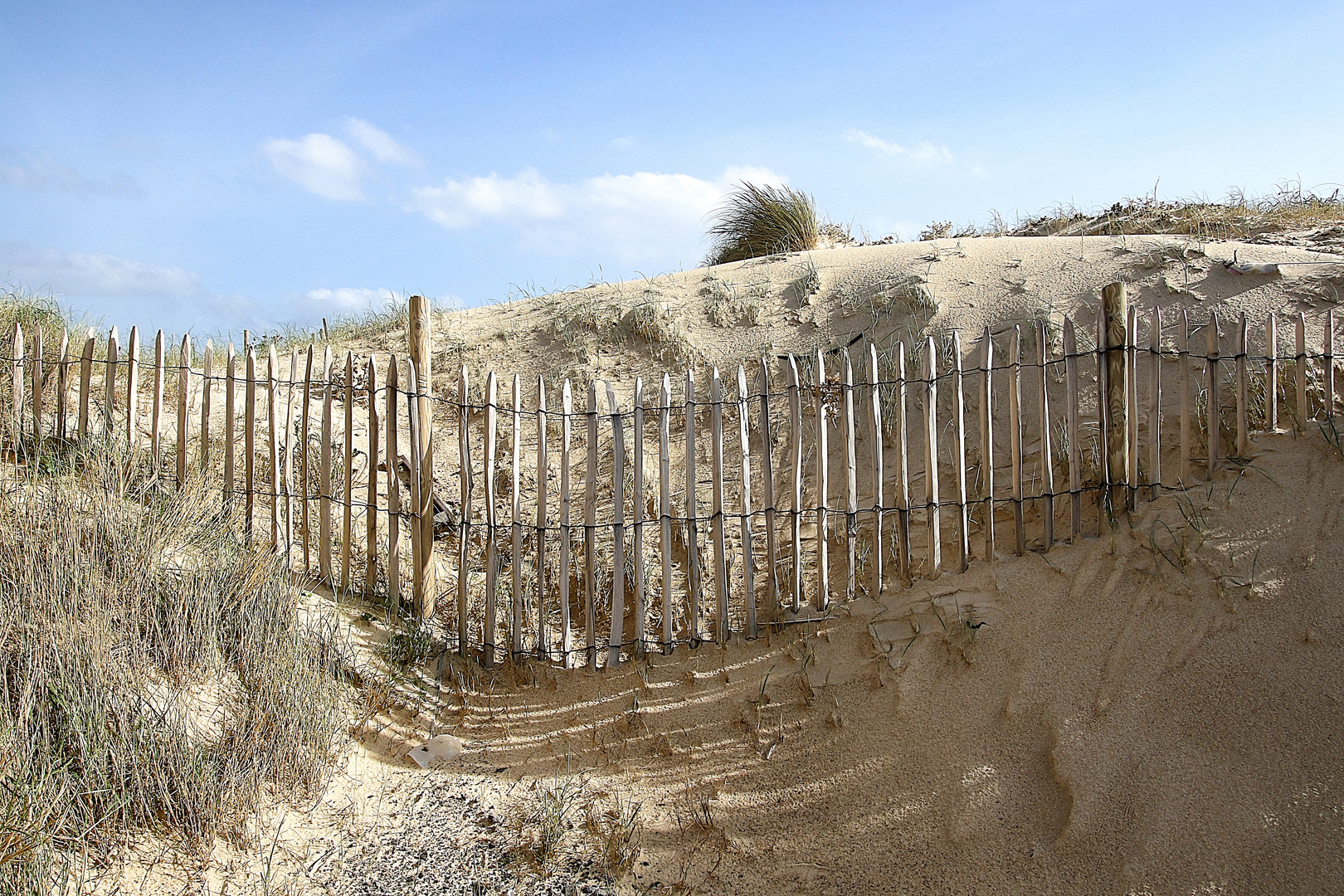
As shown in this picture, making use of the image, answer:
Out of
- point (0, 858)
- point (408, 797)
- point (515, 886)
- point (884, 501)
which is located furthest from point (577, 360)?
point (0, 858)

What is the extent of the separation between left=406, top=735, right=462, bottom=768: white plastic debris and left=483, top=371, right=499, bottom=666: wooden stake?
59 cm

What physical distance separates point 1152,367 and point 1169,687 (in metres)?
1.77

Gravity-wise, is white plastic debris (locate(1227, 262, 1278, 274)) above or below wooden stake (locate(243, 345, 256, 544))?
above

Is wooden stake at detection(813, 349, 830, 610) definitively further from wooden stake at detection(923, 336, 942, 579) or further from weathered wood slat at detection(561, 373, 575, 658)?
weathered wood slat at detection(561, 373, 575, 658)

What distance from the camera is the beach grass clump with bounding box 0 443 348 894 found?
2.90 meters

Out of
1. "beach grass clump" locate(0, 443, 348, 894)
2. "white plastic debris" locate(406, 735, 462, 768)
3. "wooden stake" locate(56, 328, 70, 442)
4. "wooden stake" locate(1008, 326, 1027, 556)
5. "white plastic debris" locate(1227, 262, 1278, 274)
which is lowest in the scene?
"white plastic debris" locate(406, 735, 462, 768)

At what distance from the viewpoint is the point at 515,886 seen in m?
3.13

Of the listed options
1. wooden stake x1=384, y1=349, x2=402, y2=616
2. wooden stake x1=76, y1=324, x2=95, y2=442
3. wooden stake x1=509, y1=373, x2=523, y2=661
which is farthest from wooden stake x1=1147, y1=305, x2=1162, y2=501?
wooden stake x1=76, y1=324, x2=95, y2=442

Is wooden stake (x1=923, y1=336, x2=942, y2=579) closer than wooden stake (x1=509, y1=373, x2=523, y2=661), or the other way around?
wooden stake (x1=923, y1=336, x2=942, y2=579)

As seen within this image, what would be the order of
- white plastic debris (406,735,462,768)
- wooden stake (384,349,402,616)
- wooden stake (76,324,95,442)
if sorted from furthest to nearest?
1. wooden stake (76,324,95,442)
2. wooden stake (384,349,402,616)
3. white plastic debris (406,735,462,768)

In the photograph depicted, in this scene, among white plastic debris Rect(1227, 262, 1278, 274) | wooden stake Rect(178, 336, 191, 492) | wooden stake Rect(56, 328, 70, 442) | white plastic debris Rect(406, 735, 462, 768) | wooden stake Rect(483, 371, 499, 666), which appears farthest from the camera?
white plastic debris Rect(1227, 262, 1278, 274)

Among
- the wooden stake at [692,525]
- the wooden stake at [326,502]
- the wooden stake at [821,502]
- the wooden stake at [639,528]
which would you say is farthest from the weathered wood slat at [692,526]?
the wooden stake at [326,502]

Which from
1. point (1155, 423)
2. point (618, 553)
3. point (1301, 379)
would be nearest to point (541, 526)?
point (618, 553)

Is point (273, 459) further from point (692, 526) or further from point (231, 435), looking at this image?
point (692, 526)
